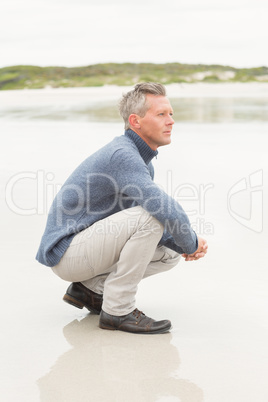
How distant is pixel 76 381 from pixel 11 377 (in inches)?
9.9

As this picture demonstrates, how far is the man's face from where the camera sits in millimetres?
2922

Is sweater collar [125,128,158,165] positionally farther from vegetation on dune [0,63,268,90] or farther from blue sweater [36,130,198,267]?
vegetation on dune [0,63,268,90]

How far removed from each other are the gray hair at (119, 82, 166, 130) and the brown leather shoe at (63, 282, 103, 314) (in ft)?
2.59

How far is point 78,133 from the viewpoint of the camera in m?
10.3

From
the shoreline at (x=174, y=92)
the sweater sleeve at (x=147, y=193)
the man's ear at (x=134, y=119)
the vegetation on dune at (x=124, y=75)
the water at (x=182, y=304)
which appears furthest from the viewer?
the vegetation on dune at (x=124, y=75)

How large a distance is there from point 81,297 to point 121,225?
49cm

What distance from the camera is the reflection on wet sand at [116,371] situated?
2.27 metres

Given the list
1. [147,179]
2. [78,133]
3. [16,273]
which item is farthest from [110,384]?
[78,133]

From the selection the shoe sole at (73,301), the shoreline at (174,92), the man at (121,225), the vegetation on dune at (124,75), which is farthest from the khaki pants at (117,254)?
the vegetation on dune at (124,75)

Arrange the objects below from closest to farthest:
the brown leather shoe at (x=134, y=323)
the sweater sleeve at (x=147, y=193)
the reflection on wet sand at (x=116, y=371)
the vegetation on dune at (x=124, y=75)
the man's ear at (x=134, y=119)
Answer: the reflection on wet sand at (x=116, y=371), the sweater sleeve at (x=147, y=193), the brown leather shoe at (x=134, y=323), the man's ear at (x=134, y=119), the vegetation on dune at (x=124, y=75)

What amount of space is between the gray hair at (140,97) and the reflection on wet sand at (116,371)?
98cm

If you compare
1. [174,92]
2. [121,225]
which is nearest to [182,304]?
[121,225]

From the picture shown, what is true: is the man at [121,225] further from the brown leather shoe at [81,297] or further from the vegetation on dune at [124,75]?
the vegetation on dune at [124,75]

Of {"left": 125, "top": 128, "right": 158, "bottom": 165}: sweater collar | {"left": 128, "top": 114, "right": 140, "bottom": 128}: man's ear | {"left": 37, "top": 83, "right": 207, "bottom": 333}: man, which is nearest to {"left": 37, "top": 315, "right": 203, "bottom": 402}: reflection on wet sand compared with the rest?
{"left": 37, "top": 83, "right": 207, "bottom": 333}: man
